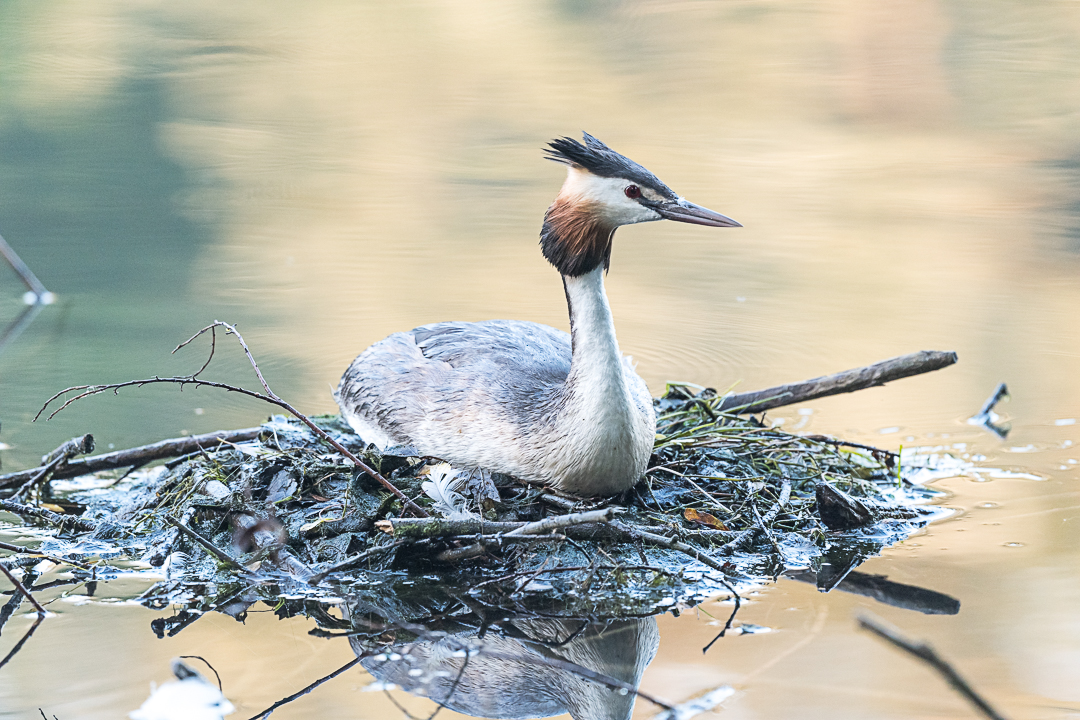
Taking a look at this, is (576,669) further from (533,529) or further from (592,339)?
(592,339)

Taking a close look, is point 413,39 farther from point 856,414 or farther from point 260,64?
point 856,414

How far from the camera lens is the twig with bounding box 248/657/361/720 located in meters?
3.86

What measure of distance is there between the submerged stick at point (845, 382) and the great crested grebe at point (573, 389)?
973 millimetres

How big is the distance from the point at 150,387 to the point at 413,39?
11830mm

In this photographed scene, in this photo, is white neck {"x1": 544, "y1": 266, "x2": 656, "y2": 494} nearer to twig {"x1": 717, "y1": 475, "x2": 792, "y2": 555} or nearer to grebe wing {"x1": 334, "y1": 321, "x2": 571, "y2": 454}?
grebe wing {"x1": 334, "y1": 321, "x2": 571, "y2": 454}

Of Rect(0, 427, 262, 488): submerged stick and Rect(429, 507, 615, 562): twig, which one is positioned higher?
Rect(429, 507, 615, 562): twig

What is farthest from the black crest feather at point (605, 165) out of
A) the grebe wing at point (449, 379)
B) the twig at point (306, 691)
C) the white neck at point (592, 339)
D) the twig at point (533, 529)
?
the twig at point (306, 691)

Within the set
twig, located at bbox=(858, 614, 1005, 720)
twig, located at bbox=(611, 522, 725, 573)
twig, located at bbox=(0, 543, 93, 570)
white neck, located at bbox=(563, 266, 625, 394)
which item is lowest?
twig, located at bbox=(0, 543, 93, 570)

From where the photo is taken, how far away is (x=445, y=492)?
489 centimetres

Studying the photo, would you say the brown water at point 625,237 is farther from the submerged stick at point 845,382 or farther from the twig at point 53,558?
the submerged stick at point 845,382

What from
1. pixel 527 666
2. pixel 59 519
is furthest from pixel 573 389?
pixel 59 519

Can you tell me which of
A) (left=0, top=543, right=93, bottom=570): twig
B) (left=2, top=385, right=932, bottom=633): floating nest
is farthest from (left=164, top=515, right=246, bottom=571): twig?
(left=0, top=543, right=93, bottom=570): twig

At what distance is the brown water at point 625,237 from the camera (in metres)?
4.34

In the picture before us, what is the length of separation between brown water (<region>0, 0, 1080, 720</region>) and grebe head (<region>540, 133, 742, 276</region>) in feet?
4.72
